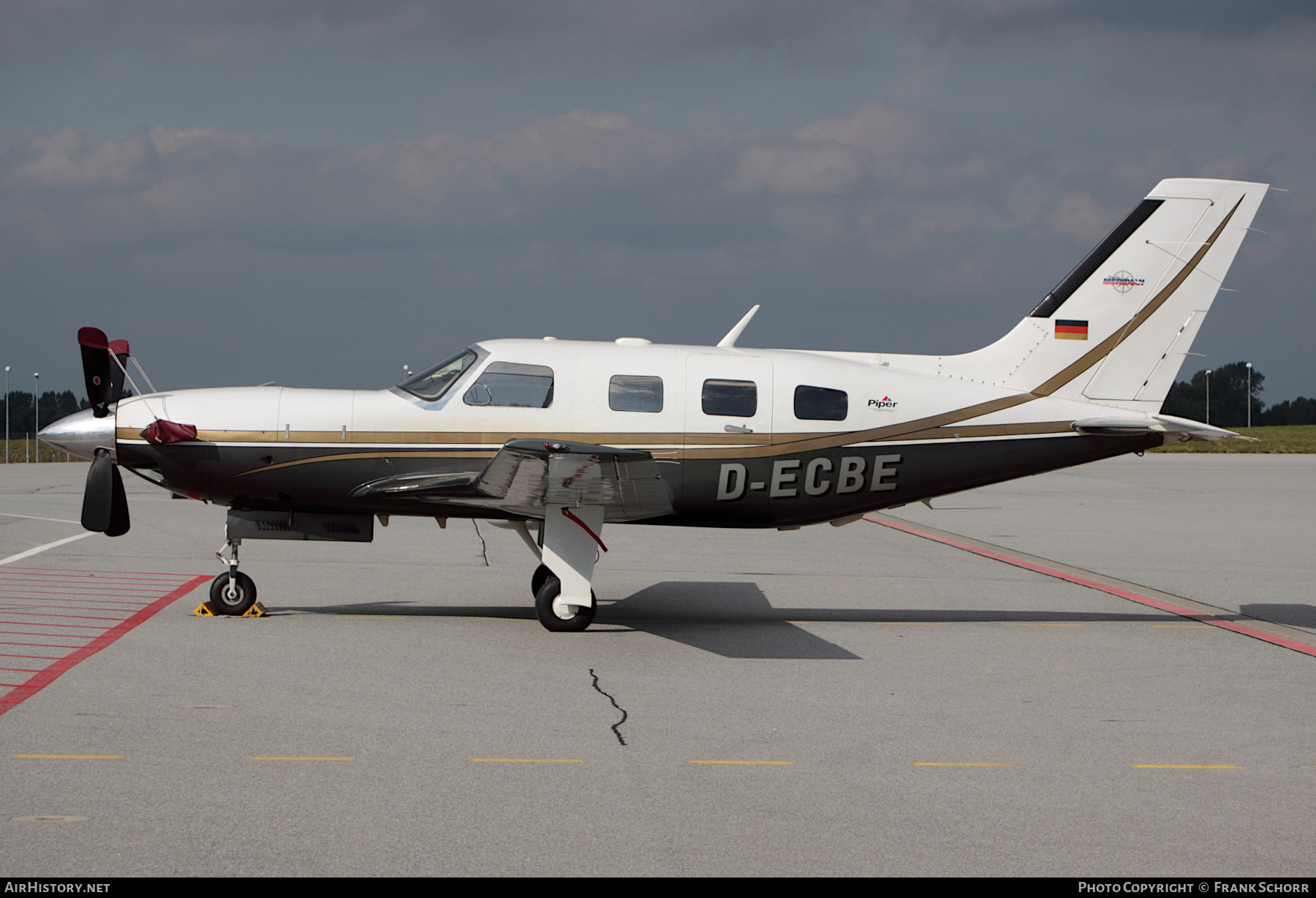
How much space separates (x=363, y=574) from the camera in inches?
506

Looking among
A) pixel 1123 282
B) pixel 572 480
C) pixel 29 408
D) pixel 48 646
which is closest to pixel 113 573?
pixel 48 646

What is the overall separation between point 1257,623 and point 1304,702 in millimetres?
3496

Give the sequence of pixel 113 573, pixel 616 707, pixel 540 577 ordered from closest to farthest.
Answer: pixel 616 707 → pixel 540 577 → pixel 113 573

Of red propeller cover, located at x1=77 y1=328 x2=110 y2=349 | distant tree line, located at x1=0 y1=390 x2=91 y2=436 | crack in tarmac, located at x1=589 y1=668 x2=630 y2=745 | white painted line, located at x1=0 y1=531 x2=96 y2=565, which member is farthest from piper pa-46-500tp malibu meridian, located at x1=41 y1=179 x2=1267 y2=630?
distant tree line, located at x1=0 y1=390 x2=91 y2=436

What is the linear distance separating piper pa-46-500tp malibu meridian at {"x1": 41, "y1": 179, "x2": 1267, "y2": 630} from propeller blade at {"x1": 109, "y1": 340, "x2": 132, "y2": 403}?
0.10 feet

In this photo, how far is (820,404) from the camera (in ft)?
33.6

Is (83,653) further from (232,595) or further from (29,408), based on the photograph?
(29,408)

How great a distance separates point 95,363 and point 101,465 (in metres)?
0.94

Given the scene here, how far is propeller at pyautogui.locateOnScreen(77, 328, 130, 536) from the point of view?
9.34 meters

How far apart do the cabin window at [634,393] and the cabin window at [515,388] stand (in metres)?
0.62

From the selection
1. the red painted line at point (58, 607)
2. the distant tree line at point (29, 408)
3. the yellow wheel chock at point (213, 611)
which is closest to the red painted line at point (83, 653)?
the red painted line at point (58, 607)

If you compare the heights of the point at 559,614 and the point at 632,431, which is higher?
the point at 632,431

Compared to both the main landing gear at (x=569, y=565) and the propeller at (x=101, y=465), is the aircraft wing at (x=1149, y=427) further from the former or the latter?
the propeller at (x=101, y=465)
